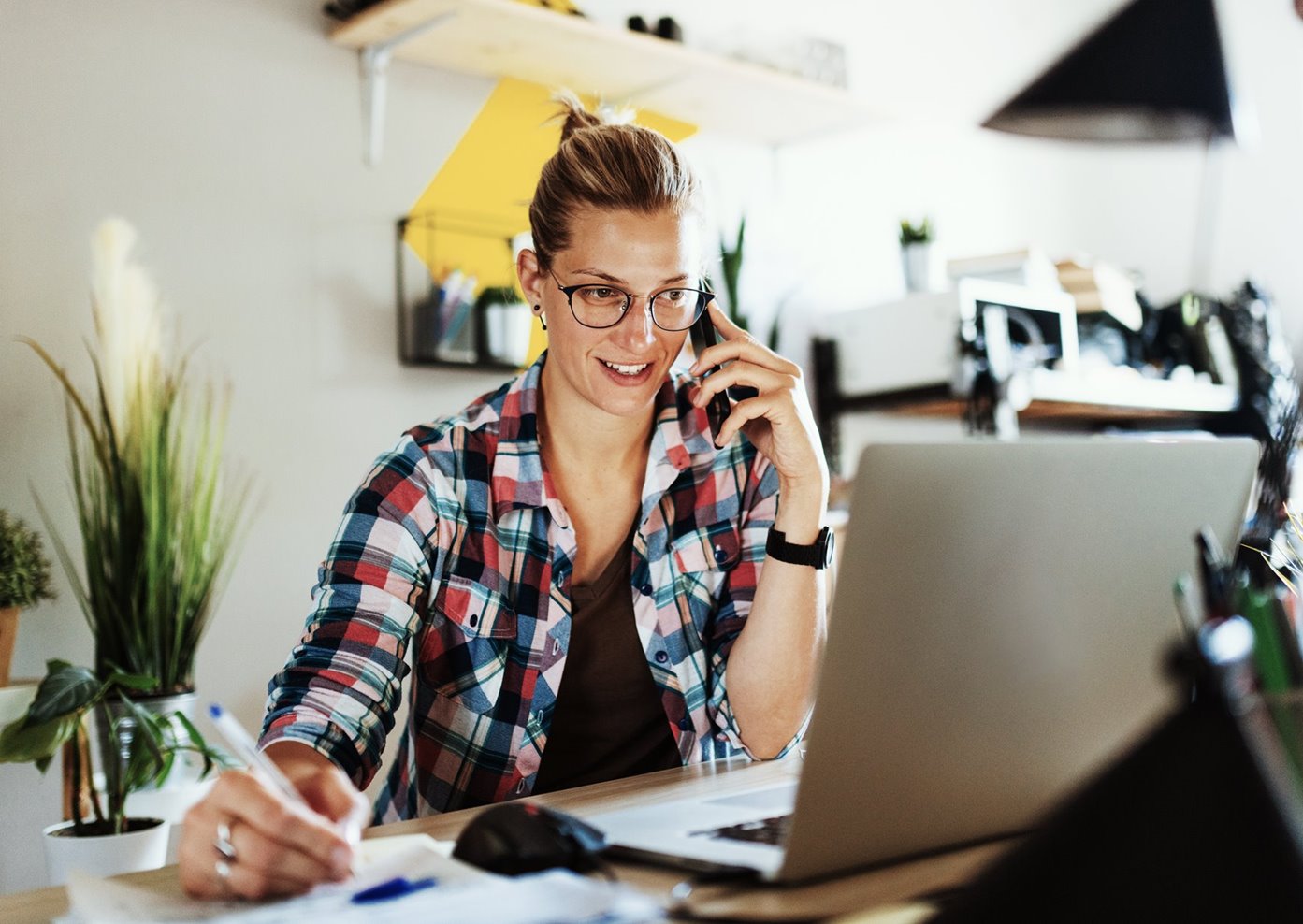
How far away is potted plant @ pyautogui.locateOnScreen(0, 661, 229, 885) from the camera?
1.63 meters

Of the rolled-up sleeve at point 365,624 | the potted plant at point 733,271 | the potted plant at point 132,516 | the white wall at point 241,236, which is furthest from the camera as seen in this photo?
the potted plant at point 733,271

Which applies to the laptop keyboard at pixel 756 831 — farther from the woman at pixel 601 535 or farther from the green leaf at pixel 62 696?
the green leaf at pixel 62 696

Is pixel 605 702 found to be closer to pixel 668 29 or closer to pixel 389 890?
pixel 389 890

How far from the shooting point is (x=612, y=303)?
141 centimetres

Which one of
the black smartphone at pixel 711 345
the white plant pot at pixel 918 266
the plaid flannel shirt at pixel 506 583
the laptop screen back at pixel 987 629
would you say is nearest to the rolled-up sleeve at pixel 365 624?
the plaid flannel shirt at pixel 506 583

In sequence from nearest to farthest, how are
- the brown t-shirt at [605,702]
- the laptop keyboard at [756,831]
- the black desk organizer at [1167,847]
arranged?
the black desk organizer at [1167,847] → the laptop keyboard at [756,831] → the brown t-shirt at [605,702]

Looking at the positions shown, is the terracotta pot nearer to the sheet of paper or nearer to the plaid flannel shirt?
the plaid flannel shirt

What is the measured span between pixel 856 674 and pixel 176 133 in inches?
77.2

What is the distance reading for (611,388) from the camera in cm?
143

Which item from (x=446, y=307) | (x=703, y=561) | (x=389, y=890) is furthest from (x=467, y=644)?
(x=446, y=307)

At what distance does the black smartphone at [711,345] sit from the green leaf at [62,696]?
966 millimetres

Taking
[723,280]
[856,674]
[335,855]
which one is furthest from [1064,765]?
[723,280]

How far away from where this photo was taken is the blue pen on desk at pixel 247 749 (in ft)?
2.15

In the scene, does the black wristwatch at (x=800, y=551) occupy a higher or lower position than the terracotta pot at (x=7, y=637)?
higher
